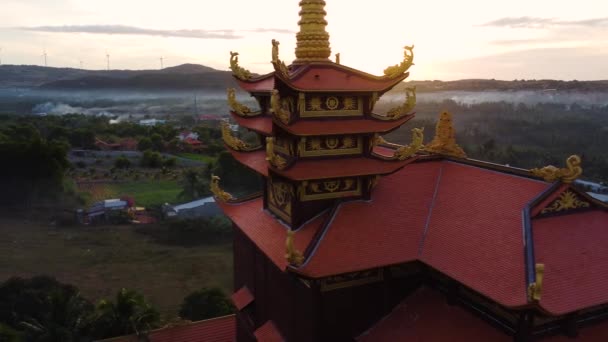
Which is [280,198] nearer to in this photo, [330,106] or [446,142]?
[330,106]

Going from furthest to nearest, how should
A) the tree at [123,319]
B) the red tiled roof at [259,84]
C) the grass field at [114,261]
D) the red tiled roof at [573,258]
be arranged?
1. the grass field at [114,261]
2. the tree at [123,319]
3. the red tiled roof at [259,84]
4. the red tiled roof at [573,258]

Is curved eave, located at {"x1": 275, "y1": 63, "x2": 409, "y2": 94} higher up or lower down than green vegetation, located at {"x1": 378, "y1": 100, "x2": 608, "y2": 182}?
higher up

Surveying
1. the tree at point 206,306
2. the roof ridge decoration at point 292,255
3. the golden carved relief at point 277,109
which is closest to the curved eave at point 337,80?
the golden carved relief at point 277,109

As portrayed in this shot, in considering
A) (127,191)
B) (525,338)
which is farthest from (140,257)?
(525,338)

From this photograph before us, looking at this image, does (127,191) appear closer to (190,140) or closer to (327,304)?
(190,140)

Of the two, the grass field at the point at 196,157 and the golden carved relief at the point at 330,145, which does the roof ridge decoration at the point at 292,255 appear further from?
the grass field at the point at 196,157

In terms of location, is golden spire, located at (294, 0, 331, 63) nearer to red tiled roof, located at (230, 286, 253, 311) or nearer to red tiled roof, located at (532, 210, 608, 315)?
red tiled roof, located at (532, 210, 608, 315)

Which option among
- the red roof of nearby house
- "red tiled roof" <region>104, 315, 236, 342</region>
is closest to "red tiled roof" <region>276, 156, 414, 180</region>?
"red tiled roof" <region>104, 315, 236, 342</region>
